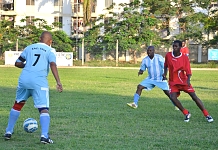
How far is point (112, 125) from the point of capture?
10.2 metres

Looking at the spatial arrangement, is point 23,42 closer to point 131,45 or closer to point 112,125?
point 131,45

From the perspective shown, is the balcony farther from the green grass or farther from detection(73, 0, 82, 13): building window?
the green grass

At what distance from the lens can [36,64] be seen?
8180 mm

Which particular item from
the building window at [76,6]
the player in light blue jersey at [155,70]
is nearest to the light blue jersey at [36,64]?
the player in light blue jersey at [155,70]

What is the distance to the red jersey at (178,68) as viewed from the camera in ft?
36.4

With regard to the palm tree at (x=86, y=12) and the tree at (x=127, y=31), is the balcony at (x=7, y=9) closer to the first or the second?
the palm tree at (x=86, y=12)

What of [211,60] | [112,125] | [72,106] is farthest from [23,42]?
[112,125]

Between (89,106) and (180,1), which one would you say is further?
(180,1)

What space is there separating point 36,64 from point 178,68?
3874 mm

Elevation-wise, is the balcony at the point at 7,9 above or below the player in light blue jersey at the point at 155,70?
above

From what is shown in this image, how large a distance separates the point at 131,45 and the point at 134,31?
2914 millimetres

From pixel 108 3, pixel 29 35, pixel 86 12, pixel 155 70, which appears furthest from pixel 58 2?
pixel 155 70

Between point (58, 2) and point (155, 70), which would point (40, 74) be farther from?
point (58, 2)

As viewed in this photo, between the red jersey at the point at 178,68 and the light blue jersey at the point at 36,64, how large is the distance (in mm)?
3653
